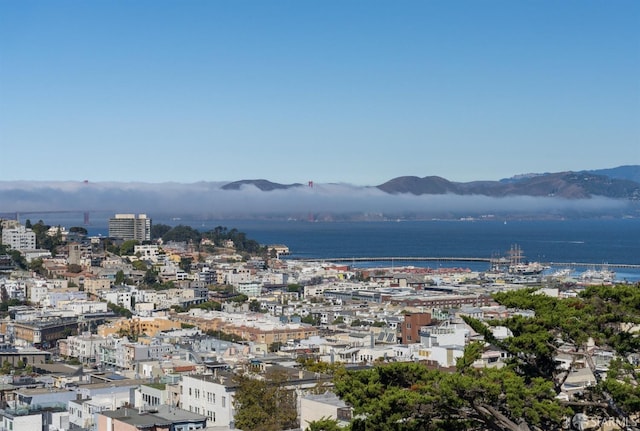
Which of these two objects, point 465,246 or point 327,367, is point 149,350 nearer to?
point 327,367

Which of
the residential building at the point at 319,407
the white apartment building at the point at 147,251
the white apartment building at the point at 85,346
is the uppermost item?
the white apartment building at the point at 147,251

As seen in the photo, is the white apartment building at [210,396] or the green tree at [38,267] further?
the green tree at [38,267]

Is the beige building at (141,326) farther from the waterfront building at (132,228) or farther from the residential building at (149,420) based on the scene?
the waterfront building at (132,228)

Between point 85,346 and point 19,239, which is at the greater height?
point 19,239

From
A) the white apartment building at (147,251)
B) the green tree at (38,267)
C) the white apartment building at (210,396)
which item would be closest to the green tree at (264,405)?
the white apartment building at (210,396)

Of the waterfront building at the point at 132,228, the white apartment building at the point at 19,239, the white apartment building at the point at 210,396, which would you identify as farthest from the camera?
the waterfront building at the point at 132,228

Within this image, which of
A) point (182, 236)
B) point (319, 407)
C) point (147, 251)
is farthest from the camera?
point (182, 236)

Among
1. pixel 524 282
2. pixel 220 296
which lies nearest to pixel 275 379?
pixel 220 296

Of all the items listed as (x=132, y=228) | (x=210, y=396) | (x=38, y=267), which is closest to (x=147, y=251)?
(x=38, y=267)

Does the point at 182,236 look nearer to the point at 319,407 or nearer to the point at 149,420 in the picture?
the point at 149,420
